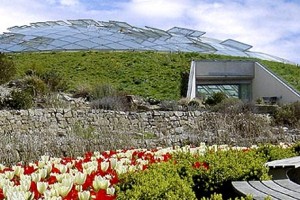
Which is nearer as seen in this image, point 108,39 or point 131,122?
point 131,122

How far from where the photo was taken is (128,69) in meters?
33.2

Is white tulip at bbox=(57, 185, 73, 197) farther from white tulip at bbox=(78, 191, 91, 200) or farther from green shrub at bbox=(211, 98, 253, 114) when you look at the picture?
green shrub at bbox=(211, 98, 253, 114)

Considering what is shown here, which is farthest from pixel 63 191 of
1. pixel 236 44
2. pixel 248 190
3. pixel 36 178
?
pixel 236 44

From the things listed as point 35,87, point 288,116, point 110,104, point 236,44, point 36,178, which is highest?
point 236,44

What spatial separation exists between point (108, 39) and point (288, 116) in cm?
2390

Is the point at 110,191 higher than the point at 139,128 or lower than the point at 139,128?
higher

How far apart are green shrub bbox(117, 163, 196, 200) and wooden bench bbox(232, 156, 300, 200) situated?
0.50 m

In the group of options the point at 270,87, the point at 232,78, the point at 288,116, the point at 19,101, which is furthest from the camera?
the point at 232,78

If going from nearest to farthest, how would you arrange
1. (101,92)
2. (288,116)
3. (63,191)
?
(63,191) < (288,116) < (101,92)

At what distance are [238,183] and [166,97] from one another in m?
23.6

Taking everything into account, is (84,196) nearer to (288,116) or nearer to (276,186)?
(276,186)

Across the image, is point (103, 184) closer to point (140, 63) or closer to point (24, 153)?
point (24, 153)

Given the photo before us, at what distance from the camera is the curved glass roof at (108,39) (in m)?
39.3

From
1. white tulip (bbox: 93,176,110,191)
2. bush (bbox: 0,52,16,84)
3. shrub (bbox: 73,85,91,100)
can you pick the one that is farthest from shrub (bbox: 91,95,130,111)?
white tulip (bbox: 93,176,110,191)
